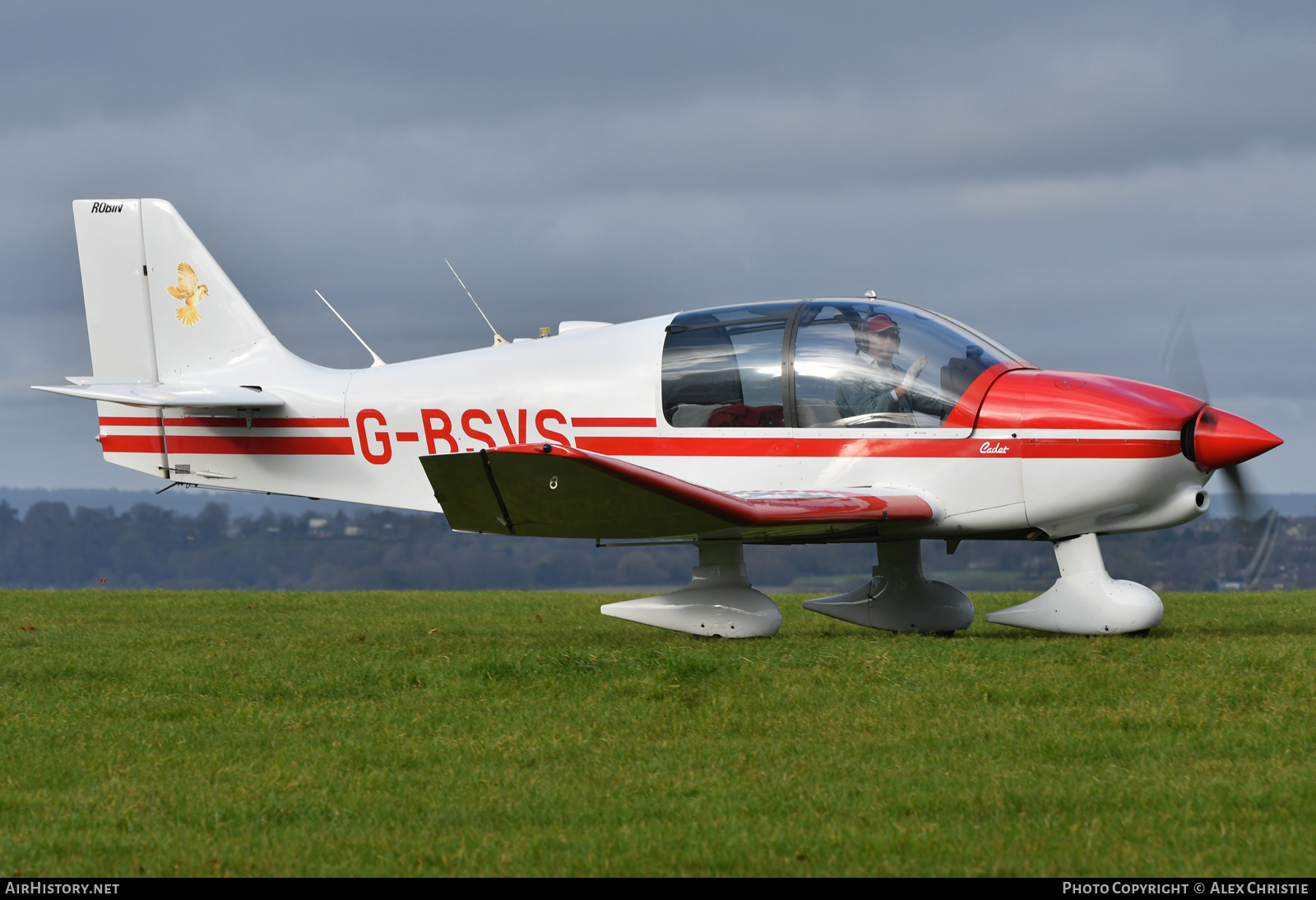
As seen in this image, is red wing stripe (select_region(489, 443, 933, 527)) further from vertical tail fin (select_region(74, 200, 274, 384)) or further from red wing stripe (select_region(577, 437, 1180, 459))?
vertical tail fin (select_region(74, 200, 274, 384))

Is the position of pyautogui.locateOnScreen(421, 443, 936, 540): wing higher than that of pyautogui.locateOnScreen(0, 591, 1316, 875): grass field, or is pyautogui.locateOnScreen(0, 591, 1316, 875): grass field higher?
pyautogui.locateOnScreen(421, 443, 936, 540): wing

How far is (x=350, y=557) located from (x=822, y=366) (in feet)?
492

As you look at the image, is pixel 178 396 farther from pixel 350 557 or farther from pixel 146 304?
pixel 350 557

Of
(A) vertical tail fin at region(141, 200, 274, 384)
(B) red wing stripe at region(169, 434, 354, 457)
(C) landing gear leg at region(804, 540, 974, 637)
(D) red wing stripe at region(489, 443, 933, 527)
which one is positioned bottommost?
(C) landing gear leg at region(804, 540, 974, 637)

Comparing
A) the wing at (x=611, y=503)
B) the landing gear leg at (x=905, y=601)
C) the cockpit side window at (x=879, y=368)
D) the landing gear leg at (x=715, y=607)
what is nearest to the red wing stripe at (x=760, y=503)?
the wing at (x=611, y=503)

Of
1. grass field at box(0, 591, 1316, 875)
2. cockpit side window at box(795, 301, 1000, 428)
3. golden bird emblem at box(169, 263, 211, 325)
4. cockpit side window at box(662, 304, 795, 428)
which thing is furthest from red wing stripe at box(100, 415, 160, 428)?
cockpit side window at box(795, 301, 1000, 428)

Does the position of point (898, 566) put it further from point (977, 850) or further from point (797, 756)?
point (977, 850)

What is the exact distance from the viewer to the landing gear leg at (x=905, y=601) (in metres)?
10.2

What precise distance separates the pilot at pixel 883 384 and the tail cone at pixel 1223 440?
70.1 inches

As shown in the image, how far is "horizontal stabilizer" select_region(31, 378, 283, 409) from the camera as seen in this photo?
10875 mm

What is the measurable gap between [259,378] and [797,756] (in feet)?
25.9

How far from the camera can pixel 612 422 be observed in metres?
10.1

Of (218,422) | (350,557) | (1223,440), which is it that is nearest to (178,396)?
(218,422)

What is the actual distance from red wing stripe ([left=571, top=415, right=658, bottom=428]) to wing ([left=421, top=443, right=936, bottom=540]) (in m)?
1.16
